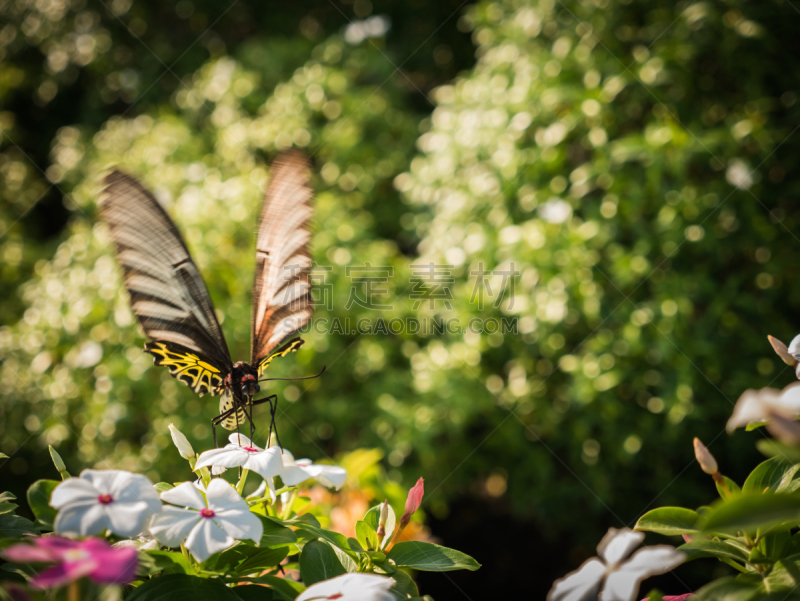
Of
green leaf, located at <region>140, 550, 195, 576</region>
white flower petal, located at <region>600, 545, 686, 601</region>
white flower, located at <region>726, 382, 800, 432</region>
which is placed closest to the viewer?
white flower, located at <region>726, 382, 800, 432</region>

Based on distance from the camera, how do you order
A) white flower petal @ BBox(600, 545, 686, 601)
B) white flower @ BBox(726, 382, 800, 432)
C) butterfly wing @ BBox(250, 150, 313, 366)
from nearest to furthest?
white flower @ BBox(726, 382, 800, 432), white flower petal @ BBox(600, 545, 686, 601), butterfly wing @ BBox(250, 150, 313, 366)

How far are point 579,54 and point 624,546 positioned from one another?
208 centimetres

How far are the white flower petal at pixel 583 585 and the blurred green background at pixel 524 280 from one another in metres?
0.76

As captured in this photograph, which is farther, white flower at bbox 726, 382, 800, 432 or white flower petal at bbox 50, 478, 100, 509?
white flower petal at bbox 50, 478, 100, 509

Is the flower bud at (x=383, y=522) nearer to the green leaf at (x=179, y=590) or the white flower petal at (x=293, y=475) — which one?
the white flower petal at (x=293, y=475)

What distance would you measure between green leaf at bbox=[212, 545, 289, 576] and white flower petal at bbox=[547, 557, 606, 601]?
0.37m

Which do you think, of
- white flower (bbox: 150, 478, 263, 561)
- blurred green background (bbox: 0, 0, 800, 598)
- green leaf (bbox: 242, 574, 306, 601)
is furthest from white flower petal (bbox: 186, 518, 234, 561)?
blurred green background (bbox: 0, 0, 800, 598)

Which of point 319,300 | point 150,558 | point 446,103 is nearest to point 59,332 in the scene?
point 319,300

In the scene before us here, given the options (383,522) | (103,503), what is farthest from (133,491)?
(383,522)

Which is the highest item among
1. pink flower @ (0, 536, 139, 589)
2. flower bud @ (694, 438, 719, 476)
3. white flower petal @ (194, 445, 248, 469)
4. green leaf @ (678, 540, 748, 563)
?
white flower petal @ (194, 445, 248, 469)

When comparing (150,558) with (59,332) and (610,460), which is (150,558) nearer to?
(610,460)

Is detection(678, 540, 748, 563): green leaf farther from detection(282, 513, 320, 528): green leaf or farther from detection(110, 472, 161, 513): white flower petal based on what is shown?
detection(110, 472, 161, 513): white flower petal

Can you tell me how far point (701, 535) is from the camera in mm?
738

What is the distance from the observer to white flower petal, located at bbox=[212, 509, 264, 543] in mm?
651
